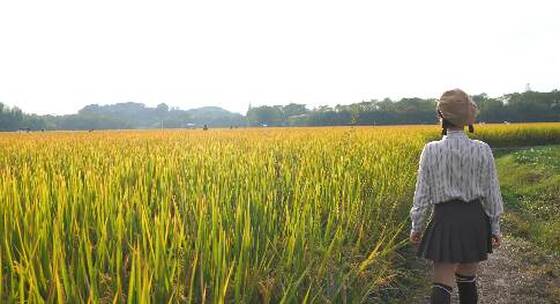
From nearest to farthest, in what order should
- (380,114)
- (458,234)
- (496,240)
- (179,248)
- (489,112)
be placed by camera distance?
(179,248), (458,234), (496,240), (489,112), (380,114)

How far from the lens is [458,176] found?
2.71 meters

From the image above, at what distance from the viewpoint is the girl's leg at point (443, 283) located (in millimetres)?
2691

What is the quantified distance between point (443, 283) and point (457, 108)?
3.43 ft

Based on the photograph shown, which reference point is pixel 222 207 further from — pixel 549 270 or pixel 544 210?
pixel 544 210

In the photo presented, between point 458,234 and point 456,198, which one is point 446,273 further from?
point 456,198

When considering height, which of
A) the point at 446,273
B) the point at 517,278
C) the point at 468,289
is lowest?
the point at 517,278

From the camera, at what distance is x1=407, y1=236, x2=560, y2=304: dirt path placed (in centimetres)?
402

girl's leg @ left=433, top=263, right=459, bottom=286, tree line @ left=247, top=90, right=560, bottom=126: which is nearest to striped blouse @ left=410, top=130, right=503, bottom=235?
girl's leg @ left=433, top=263, right=459, bottom=286

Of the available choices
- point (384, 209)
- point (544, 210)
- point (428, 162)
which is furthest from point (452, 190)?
point (544, 210)

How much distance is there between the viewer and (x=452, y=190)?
270 centimetres

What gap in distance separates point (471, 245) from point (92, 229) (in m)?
2.18

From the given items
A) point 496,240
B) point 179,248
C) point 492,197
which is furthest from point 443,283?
point 179,248

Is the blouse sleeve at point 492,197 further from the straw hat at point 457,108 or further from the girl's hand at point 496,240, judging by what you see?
the straw hat at point 457,108

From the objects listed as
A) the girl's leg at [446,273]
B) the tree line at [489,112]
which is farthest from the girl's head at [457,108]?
the tree line at [489,112]
